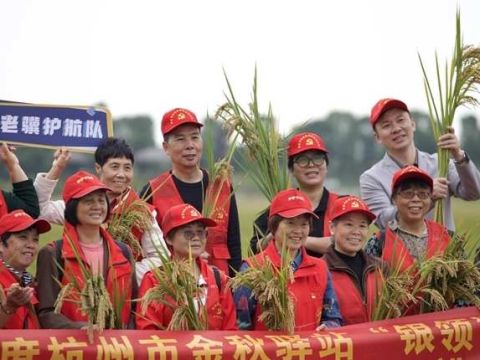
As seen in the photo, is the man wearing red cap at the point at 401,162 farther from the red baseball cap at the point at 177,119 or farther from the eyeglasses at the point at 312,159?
the red baseball cap at the point at 177,119

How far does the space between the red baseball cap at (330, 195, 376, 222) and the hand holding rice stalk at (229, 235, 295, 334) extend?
69 cm

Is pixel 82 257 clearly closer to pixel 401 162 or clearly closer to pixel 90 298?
pixel 90 298

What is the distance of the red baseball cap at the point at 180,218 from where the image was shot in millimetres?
7520

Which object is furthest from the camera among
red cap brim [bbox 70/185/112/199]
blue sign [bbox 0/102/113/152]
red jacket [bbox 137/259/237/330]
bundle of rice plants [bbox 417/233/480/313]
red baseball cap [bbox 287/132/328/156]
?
red baseball cap [bbox 287/132/328/156]

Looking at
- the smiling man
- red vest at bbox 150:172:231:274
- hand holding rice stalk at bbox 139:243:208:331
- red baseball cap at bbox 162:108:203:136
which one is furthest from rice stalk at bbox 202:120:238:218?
hand holding rice stalk at bbox 139:243:208:331

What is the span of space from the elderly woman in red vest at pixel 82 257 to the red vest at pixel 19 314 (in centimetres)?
5

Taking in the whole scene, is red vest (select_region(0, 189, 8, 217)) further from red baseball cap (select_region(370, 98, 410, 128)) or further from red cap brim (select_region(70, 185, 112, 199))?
red baseball cap (select_region(370, 98, 410, 128))

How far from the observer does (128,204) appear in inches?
317

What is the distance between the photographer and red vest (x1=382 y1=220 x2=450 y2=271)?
7.95m

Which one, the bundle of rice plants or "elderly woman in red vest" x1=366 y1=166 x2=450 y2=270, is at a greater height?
"elderly woman in red vest" x1=366 y1=166 x2=450 y2=270

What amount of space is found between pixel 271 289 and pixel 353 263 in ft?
3.00

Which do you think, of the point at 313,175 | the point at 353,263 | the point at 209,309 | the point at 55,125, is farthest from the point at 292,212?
the point at 55,125

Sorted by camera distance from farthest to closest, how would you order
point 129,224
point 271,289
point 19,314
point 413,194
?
point 413,194, point 129,224, point 271,289, point 19,314

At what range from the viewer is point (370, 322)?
773cm
